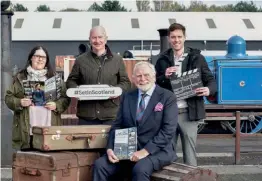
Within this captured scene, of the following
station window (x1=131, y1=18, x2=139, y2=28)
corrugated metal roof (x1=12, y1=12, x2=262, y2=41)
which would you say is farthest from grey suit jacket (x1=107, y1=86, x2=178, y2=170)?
station window (x1=131, y1=18, x2=139, y2=28)

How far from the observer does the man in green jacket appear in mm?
5855

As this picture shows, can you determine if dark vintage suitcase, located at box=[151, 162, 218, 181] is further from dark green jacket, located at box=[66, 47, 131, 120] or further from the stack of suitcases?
dark green jacket, located at box=[66, 47, 131, 120]

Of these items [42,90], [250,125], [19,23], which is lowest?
[250,125]

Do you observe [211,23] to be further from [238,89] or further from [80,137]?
[80,137]

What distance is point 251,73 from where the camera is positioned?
1417 cm

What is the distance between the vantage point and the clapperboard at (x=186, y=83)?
577 cm

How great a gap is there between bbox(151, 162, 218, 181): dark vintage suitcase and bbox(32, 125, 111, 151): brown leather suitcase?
71 centimetres

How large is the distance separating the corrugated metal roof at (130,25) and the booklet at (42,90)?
93.1 ft

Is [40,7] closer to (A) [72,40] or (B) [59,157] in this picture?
(A) [72,40]

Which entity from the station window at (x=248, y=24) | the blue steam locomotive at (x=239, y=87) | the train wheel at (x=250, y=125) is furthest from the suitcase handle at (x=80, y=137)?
the station window at (x=248, y=24)

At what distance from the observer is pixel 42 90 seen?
5793 mm

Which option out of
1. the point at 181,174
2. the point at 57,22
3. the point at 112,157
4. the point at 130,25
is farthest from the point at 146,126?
the point at 57,22

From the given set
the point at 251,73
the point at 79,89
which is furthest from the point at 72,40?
the point at 79,89

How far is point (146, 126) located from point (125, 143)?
0.82 feet
